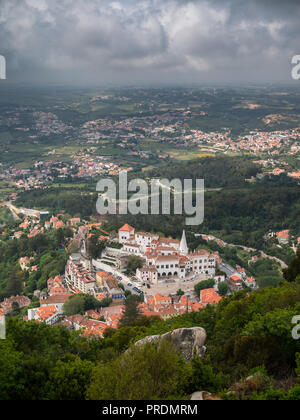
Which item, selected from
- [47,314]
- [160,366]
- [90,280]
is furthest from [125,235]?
[160,366]

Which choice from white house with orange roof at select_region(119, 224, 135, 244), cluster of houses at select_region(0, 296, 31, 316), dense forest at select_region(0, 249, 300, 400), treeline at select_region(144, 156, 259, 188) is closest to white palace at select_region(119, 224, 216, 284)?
white house with orange roof at select_region(119, 224, 135, 244)

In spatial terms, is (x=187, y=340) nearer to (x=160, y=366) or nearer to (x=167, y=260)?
(x=160, y=366)

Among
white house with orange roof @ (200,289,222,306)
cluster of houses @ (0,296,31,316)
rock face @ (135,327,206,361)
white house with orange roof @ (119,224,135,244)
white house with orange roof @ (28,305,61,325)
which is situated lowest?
cluster of houses @ (0,296,31,316)

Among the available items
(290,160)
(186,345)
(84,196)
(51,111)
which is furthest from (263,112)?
(186,345)

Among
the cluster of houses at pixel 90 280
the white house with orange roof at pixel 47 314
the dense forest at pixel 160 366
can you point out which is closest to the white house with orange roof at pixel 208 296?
the cluster of houses at pixel 90 280

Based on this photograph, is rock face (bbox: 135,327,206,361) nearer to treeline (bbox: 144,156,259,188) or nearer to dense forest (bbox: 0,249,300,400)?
dense forest (bbox: 0,249,300,400)

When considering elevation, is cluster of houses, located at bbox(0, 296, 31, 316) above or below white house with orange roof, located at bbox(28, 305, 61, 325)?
below
